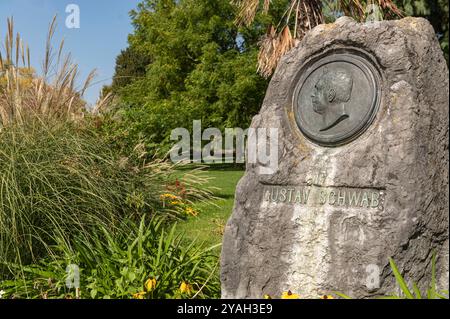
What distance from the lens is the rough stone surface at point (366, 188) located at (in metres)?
3.33

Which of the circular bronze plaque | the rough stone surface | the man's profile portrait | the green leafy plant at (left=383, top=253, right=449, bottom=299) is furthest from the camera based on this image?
the man's profile portrait

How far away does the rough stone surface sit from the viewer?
10.9ft

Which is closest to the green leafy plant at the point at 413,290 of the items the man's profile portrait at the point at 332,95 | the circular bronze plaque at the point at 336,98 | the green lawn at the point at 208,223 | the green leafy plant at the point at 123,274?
the circular bronze plaque at the point at 336,98

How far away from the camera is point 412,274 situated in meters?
3.36

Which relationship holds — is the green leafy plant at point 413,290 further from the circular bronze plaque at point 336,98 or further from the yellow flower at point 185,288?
the yellow flower at point 185,288

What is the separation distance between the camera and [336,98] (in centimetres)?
369

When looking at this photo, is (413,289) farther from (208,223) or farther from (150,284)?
(208,223)

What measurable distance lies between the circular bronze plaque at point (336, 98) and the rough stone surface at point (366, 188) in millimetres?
66

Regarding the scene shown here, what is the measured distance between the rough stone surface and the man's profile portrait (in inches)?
8.0

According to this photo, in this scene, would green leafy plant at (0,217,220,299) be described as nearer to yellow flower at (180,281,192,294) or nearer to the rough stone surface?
yellow flower at (180,281,192,294)

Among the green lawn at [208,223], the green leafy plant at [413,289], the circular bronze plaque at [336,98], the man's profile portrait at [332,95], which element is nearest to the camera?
the green leafy plant at [413,289]

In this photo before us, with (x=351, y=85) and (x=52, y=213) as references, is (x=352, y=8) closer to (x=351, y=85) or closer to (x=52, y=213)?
(x=351, y=85)

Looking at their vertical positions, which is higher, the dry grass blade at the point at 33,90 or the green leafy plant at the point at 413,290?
the dry grass blade at the point at 33,90

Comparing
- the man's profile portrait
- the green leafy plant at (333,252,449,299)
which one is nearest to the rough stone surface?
the green leafy plant at (333,252,449,299)
